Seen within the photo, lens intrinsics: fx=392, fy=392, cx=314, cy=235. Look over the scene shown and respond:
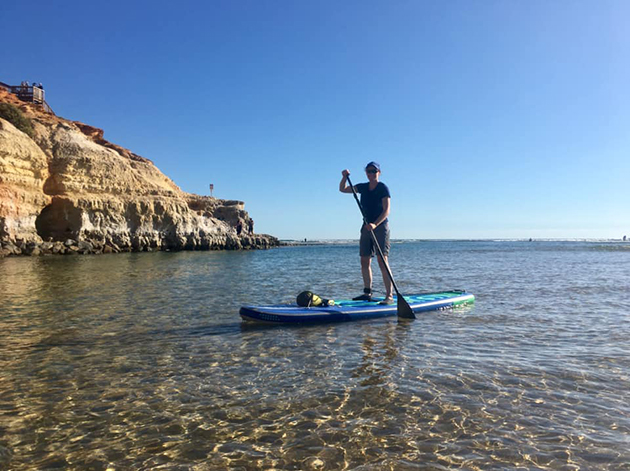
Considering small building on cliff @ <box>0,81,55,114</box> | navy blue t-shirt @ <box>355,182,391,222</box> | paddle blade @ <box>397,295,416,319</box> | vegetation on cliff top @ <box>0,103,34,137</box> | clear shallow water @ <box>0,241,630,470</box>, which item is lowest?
clear shallow water @ <box>0,241,630,470</box>

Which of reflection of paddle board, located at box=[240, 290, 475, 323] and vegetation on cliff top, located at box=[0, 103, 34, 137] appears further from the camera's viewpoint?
vegetation on cliff top, located at box=[0, 103, 34, 137]

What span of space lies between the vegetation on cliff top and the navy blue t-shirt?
47172 mm

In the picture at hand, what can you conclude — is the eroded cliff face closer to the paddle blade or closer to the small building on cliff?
the small building on cliff

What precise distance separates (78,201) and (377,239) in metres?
42.1

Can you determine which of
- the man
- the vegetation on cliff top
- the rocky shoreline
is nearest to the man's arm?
the man

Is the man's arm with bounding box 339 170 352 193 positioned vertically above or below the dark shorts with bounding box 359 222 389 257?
above

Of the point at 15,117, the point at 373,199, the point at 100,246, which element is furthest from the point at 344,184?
the point at 15,117

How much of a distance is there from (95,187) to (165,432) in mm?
48327

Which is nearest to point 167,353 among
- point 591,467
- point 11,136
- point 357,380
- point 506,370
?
point 357,380

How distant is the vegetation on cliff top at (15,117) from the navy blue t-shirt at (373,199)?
47172mm

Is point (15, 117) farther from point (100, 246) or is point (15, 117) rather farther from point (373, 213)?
point (373, 213)

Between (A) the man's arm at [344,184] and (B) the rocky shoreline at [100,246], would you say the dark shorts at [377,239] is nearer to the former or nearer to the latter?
(A) the man's arm at [344,184]

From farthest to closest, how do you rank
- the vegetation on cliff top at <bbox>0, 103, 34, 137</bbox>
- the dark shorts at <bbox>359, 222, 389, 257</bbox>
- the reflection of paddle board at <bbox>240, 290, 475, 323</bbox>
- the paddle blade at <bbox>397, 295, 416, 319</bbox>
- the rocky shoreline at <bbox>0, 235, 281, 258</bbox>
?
the vegetation on cliff top at <bbox>0, 103, 34, 137</bbox>
the rocky shoreline at <bbox>0, 235, 281, 258</bbox>
the dark shorts at <bbox>359, 222, 389, 257</bbox>
the paddle blade at <bbox>397, 295, 416, 319</bbox>
the reflection of paddle board at <bbox>240, 290, 475, 323</bbox>

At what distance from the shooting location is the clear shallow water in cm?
319
